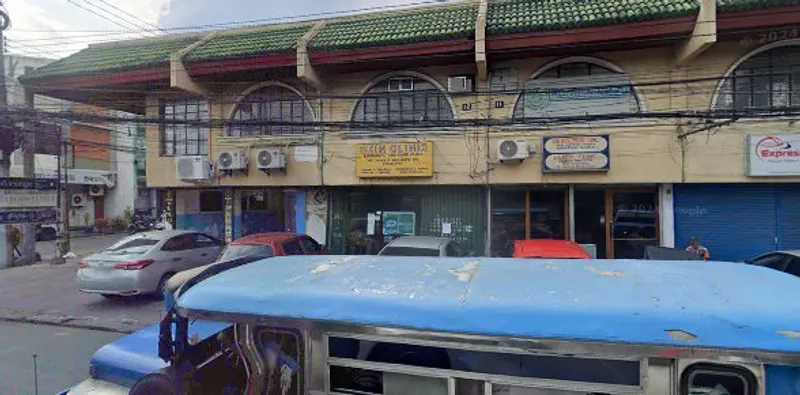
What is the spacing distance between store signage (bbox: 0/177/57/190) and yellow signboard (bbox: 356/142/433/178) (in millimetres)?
9134

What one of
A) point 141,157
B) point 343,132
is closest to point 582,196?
point 343,132

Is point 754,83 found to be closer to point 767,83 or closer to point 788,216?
point 767,83

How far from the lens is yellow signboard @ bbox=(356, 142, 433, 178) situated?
10.9 meters

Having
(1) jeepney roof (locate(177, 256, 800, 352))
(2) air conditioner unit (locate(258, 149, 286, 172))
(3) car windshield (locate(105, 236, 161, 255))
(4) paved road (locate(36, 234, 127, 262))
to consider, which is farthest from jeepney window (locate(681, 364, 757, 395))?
(4) paved road (locate(36, 234, 127, 262))

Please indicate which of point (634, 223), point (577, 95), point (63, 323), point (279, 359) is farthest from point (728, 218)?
point (63, 323)

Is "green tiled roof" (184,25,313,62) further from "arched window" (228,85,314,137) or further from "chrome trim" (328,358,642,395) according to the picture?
"chrome trim" (328,358,642,395)

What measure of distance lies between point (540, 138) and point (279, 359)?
9.34 metres

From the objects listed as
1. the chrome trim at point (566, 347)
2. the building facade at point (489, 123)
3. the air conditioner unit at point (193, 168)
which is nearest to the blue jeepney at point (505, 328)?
the chrome trim at point (566, 347)

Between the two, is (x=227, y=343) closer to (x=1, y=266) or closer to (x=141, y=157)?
(x=1, y=266)

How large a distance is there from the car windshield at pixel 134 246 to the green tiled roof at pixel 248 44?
5258 mm

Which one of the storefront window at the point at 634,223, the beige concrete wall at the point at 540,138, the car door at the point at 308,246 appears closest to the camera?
the car door at the point at 308,246

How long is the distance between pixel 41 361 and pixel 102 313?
2.62 metres

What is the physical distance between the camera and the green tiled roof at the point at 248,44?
11.4 metres

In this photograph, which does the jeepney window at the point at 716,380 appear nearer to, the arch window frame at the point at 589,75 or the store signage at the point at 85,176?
the arch window frame at the point at 589,75
